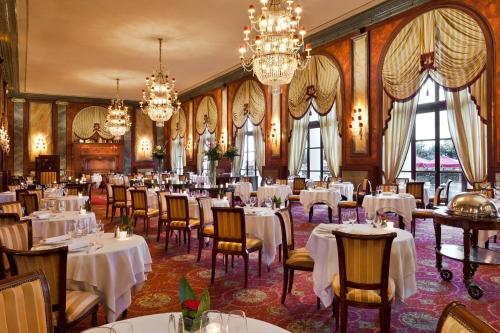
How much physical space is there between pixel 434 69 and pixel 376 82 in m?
1.44

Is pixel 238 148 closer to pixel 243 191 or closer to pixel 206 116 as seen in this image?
pixel 206 116

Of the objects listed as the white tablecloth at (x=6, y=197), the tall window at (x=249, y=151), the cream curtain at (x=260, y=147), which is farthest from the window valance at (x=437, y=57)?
the white tablecloth at (x=6, y=197)

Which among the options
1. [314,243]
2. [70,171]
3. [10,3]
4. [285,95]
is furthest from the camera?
[70,171]

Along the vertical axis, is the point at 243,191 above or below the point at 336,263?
above

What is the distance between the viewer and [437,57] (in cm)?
762

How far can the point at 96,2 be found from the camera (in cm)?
775

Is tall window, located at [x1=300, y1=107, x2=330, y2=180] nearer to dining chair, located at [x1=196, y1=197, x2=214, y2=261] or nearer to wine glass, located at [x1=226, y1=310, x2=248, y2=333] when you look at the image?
dining chair, located at [x1=196, y1=197, x2=214, y2=261]

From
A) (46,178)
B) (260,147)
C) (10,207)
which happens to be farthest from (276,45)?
(46,178)

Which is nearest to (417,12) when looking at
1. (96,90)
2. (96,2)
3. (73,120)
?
(96,2)

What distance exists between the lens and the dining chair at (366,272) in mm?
2701

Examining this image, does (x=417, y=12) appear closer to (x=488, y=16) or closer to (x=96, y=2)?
(x=488, y=16)

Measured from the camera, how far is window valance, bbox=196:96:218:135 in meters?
16.1

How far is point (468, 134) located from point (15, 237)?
749 cm

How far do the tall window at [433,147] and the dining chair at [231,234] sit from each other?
5726 mm
